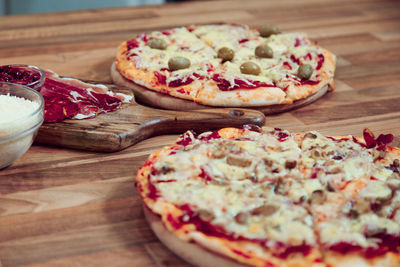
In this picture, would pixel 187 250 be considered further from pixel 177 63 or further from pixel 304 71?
pixel 304 71

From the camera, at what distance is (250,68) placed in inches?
126

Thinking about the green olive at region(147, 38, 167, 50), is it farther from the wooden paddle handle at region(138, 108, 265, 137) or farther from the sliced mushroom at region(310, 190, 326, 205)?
the sliced mushroom at region(310, 190, 326, 205)

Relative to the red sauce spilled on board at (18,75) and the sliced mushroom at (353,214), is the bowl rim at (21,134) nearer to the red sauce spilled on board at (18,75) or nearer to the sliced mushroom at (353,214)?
the red sauce spilled on board at (18,75)

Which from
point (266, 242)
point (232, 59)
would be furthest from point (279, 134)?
point (232, 59)

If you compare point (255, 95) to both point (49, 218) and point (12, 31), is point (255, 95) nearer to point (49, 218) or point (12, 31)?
point (49, 218)

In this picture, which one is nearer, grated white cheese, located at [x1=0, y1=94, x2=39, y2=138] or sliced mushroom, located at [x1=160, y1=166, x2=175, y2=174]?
sliced mushroom, located at [x1=160, y1=166, x2=175, y2=174]

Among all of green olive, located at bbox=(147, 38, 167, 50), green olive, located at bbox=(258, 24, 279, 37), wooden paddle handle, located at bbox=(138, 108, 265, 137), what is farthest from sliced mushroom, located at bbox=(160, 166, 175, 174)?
green olive, located at bbox=(258, 24, 279, 37)

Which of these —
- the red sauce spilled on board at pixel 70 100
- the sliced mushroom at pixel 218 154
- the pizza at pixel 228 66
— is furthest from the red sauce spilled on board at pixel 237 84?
the sliced mushroom at pixel 218 154

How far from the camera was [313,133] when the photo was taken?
252 cm

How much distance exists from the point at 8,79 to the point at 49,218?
1.00 meters

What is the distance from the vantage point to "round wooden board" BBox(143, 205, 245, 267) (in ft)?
6.30

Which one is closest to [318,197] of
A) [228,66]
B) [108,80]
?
[228,66]

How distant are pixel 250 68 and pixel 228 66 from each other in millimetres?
178

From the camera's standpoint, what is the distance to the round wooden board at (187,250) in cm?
192
